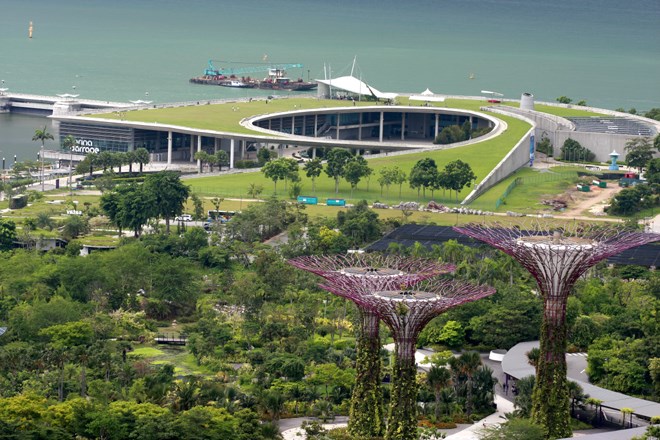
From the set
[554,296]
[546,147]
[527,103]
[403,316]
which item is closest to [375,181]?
[546,147]

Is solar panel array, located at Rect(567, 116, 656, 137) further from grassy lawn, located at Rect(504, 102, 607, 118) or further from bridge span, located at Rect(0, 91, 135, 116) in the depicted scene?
bridge span, located at Rect(0, 91, 135, 116)

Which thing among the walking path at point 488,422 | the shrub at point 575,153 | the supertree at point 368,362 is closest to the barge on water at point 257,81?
the shrub at point 575,153

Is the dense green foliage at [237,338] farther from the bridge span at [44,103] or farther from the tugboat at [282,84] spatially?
the tugboat at [282,84]

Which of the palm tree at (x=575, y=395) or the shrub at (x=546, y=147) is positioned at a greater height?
the shrub at (x=546, y=147)

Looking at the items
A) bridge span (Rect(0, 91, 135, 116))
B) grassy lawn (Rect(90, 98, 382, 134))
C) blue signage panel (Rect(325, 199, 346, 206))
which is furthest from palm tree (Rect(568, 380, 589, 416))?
bridge span (Rect(0, 91, 135, 116))

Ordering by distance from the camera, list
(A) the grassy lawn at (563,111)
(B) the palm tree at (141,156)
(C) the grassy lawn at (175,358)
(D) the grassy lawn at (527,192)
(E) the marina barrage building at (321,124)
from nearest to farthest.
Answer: (C) the grassy lawn at (175,358)
(D) the grassy lawn at (527,192)
(B) the palm tree at (141,156)
(E) the marina barrage building at (321,124)
(A) the grassy lawn at (563,111)

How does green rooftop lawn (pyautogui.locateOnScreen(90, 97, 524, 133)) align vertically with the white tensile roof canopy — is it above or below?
below

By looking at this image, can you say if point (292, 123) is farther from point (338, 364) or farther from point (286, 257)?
point (338, 364)
